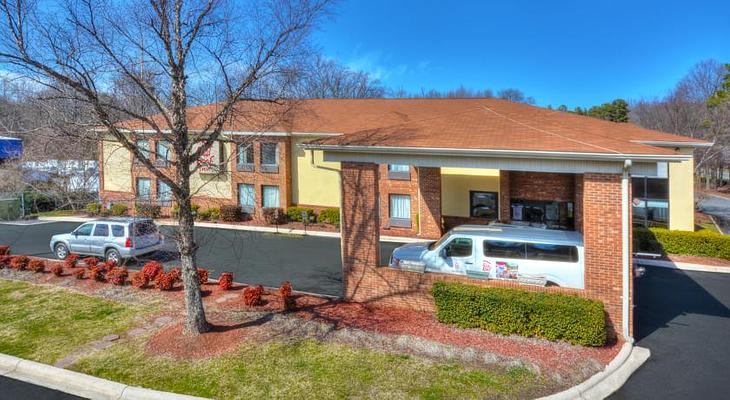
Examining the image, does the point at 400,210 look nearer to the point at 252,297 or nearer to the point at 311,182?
the point at 311,182

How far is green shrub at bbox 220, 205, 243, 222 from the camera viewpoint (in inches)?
1006

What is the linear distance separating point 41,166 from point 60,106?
23.0ft

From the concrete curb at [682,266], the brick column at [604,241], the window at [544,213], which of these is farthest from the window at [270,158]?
the brick column at [604,241]

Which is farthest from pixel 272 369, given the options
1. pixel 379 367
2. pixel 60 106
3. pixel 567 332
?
pixel 60 106

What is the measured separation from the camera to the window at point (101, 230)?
1578 centimetres

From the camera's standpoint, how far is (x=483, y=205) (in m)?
20.7

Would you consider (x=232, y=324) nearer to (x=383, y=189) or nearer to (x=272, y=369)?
(x=272, y=369)

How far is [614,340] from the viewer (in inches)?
346

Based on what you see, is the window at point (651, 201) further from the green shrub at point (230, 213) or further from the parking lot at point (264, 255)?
the green shrub at point (230, 213)

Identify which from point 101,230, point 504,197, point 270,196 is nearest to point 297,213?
point 270,196

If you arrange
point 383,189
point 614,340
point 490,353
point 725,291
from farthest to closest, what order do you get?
point 383,189 < point 725,291 < point 614,340 < point 490,353

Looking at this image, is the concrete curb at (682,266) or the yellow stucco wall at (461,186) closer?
the concrete curb at (682,266)

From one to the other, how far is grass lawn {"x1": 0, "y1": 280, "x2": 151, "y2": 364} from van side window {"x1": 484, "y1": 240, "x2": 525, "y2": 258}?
8.17 metres

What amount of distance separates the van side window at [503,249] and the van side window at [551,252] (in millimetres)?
198
